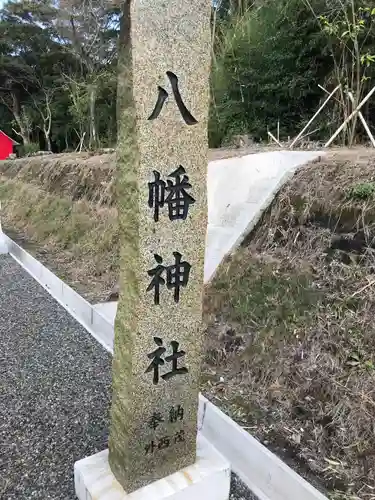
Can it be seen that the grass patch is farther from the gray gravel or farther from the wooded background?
the wooded background

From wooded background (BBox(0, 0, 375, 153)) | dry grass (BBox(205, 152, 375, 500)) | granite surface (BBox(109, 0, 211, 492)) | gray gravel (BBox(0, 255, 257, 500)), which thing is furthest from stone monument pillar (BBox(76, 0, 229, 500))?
dry grass (BBox(205, 152, 375, 500))

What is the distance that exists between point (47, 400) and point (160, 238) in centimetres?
178

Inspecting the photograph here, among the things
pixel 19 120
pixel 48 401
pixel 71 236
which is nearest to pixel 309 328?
pixel 48 401

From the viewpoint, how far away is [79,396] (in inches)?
113

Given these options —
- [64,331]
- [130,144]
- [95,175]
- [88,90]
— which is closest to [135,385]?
[130,144]

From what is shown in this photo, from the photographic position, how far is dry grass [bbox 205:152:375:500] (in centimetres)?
228

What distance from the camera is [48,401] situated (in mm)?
2818

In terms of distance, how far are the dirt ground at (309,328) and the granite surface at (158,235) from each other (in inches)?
31.0

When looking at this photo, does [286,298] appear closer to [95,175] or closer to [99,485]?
[99,485]

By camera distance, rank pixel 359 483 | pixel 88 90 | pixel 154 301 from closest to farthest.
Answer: pixel 154 301 → pixel 359 483 → pixel 88 90

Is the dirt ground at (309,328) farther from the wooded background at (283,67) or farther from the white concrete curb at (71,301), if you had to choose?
the wooded background at (283,67)

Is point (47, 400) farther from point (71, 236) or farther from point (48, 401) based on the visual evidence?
point (71, 236)

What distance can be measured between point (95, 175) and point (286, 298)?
5.58m

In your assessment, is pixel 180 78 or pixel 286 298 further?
pixel 286 298
